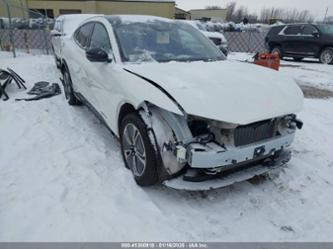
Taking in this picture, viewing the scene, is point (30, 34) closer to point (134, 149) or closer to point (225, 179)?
point (134, 149)

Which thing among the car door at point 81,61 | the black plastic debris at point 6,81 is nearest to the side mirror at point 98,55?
the car door at point 81,61

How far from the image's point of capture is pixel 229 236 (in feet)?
7.89

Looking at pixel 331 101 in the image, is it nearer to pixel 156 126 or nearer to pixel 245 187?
pixel 245 187

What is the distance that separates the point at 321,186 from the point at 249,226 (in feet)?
3.86

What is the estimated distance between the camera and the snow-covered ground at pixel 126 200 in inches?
94.7

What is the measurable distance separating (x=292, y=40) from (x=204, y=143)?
1407 centimetres

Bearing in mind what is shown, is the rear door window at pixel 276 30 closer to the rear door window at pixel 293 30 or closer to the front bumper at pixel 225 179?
the rear door window at pixel 293 30

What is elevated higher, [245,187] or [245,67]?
[245,67]

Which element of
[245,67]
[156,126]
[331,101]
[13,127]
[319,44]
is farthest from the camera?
[319,44]

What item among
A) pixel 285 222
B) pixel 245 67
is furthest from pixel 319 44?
pixel 285 222

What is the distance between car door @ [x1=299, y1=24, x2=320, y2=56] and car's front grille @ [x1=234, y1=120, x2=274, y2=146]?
42.4 feet

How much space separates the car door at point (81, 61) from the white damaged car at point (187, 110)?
0.58 metres

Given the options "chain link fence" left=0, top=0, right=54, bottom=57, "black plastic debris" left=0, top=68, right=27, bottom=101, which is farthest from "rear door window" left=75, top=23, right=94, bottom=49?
"chain link fence" left=0, top=0, right=54, bottom=57

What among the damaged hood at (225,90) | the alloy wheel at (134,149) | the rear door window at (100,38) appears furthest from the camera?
the rear door window at (100,38)
